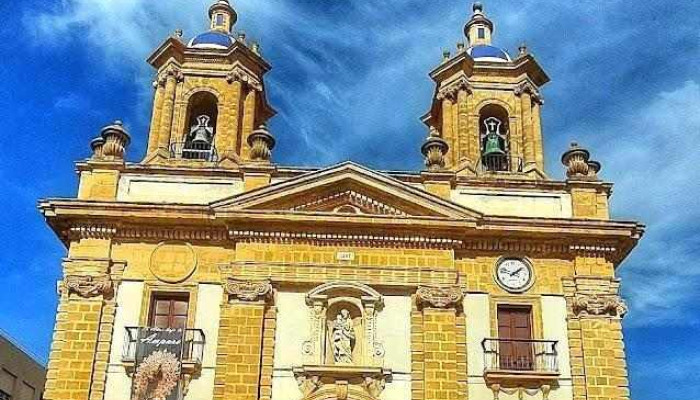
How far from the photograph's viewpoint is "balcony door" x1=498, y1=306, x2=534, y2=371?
21.4 m

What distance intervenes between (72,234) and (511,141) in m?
11.7

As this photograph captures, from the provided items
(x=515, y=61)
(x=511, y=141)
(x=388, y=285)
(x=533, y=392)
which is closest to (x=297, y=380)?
(x=388, y=285)

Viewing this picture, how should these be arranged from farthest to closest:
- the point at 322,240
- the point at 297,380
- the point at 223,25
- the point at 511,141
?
the point at 223,25 → the point at 511,141 → the point at 322,240 → the point at 297,380

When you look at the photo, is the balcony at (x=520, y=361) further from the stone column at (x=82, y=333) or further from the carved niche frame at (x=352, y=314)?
the stone column at (x=82, y=333)

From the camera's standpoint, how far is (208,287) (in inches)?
861

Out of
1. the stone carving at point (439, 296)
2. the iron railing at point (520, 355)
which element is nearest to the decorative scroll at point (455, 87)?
the stone carving at point (439, 296)

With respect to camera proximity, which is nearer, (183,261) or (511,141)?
(183,261)

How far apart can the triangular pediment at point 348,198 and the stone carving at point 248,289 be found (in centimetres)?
168

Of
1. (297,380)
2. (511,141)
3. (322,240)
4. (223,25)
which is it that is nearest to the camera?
(297,380)

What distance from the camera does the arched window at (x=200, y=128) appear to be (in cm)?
2584

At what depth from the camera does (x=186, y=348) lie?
21.1 meters

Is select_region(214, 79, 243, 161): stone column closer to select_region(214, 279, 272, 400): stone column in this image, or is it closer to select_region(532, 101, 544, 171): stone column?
select_region(214, 279, 272, 400): stone column

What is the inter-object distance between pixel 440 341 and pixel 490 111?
27.7 feet

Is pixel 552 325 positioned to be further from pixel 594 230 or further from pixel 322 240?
pixel 322 240
